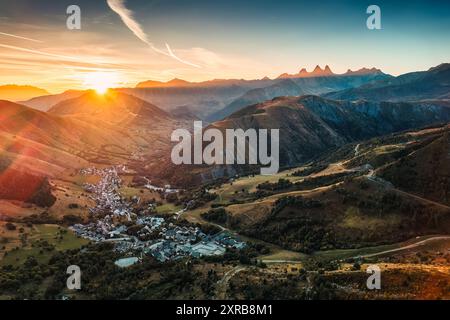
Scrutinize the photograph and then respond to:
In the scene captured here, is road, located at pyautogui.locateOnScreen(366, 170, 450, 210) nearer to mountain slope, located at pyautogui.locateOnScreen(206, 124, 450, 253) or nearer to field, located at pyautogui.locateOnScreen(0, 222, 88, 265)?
mountain slope, located at pyautogui.locateOnScreen(206, 124, 450, 253)

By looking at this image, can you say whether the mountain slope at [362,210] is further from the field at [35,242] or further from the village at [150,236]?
the field at [35,242]

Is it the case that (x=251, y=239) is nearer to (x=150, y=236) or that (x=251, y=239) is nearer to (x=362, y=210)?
(x=150, y=236)

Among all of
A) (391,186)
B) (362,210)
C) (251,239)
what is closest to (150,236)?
(251,239)

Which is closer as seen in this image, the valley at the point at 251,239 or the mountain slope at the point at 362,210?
the valley at the point at 251,239

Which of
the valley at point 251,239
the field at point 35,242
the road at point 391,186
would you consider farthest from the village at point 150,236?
the road at point 391,186

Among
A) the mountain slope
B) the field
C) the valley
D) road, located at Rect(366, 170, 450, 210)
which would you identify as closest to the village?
the valley
